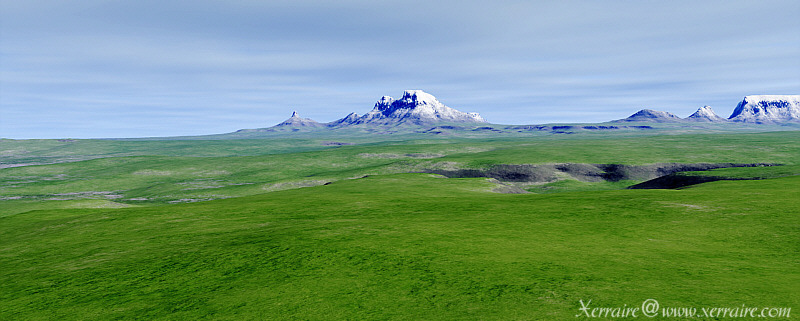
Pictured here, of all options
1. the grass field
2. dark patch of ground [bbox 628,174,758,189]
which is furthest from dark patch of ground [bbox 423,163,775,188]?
the grass field

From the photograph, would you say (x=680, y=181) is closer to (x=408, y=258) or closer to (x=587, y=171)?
(x=587, y=171)

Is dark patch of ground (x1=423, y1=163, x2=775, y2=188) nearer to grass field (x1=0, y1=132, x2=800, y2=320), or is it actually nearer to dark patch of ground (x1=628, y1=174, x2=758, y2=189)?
dark patch of ground (x1=628, y1=174, x2=758, y2=189)

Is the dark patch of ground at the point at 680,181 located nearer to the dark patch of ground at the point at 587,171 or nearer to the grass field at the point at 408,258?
the dark patch of ground at the point at 587,171

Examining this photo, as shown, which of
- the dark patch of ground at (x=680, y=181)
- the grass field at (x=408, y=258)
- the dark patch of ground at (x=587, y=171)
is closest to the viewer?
the grass field at (x=408, y=258)

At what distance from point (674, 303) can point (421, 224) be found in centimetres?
1456

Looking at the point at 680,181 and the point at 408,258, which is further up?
the point at 408,258

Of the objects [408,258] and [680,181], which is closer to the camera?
[408,258]

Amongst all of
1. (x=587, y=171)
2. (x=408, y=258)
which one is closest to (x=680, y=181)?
(x=587, y=171)

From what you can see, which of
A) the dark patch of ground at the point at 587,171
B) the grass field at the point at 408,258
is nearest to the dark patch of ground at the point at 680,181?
the dark patch of ground at the point at 587,171

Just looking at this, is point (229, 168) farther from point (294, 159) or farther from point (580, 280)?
point (580, 280)

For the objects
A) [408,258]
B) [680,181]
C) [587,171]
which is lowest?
[587,171]

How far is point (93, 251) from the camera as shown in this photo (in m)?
21.5

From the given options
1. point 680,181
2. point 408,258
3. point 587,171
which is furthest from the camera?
point 587,171

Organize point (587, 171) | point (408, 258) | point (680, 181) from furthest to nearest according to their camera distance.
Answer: point (587, 171) < point (680, 181) < point (408, 258)
